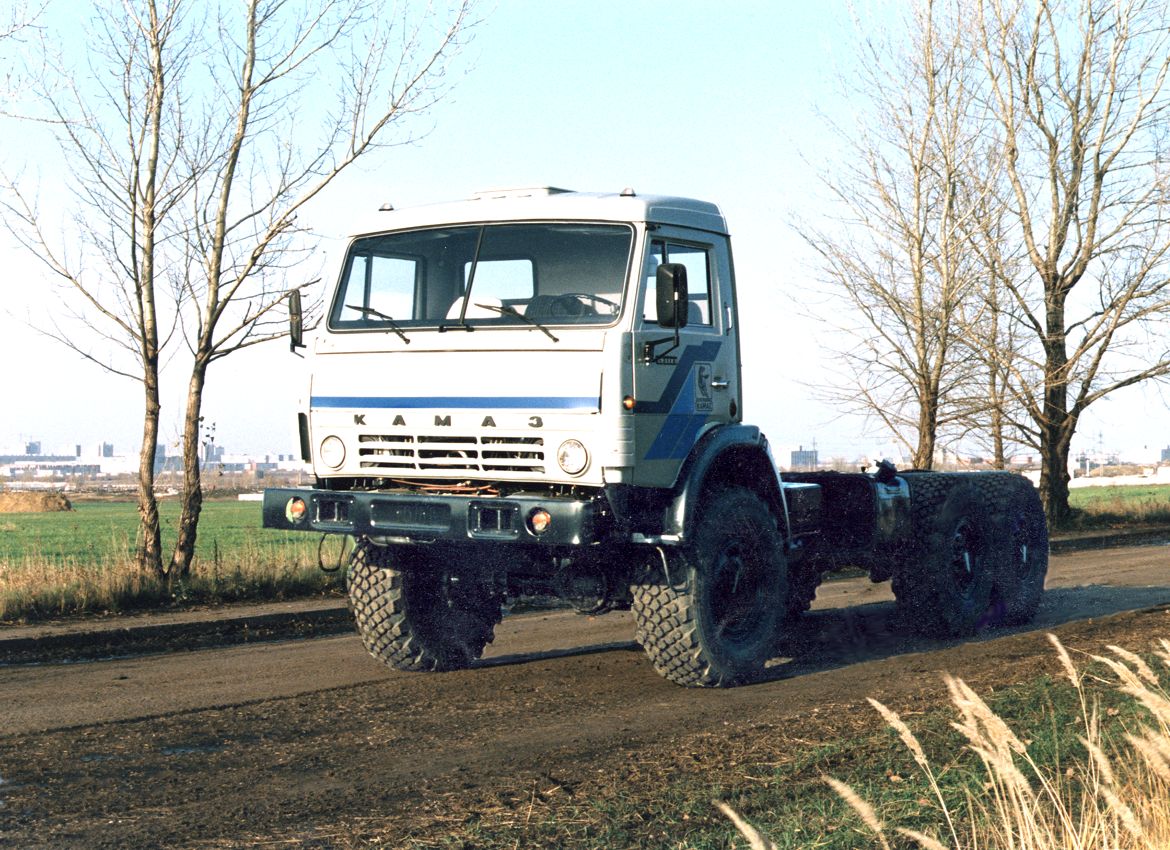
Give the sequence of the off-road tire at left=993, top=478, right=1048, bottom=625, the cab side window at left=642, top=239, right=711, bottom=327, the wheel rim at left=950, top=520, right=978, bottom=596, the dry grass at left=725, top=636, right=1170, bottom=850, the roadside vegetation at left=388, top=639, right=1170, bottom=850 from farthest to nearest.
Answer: the off-road tire at left=993, top=478, right=1048, bottom=625
the wheel rim at left=950, top=520, right=978, bottom=596
the cab side window at left=642, top=239, right=711, bottom=327
the roadside vegetation at left=388, top=639, right=1170, bottom=850
the dry grass at left=725, top=636, right=1170, bottom=850

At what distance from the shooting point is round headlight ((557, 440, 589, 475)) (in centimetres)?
798

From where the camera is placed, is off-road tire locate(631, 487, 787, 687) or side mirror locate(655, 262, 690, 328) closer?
side mirror locate(655, 262, 690, 328)

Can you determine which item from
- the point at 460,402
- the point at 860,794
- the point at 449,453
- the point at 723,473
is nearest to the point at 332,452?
the point at 449,453

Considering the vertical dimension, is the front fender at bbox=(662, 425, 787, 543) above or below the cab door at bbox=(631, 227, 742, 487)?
below

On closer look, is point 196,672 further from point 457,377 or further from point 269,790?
point 269,790

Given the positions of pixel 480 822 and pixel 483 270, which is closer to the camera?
pixel 480 822

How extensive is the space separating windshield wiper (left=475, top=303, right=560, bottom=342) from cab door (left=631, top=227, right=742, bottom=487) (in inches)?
20.9

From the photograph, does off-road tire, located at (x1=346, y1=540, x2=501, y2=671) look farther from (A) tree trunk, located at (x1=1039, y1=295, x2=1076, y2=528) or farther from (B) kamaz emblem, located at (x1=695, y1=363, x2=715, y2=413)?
(A) tree trunk, located at (x1=1039, y1=295, x2=1076, y2=528)

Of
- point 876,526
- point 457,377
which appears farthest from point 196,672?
point 876,526

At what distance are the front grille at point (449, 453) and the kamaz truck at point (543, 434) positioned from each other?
1 cm

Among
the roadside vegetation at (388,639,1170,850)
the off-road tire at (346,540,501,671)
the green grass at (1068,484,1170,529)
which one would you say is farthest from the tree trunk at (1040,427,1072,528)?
the roadside vegetation at (388,639,1170,850)

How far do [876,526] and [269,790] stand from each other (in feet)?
20.4

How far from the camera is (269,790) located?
19.9ft

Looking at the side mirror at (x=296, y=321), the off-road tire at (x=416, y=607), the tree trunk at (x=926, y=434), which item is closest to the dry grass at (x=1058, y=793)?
the off-road tire at (x=416, y=607)
